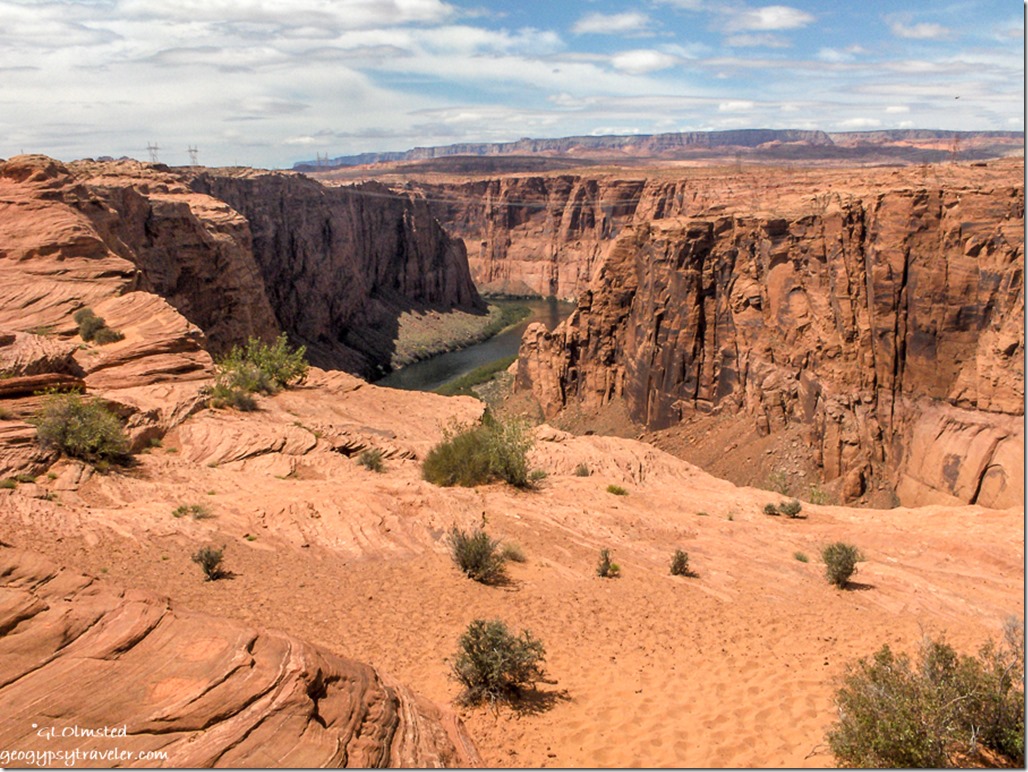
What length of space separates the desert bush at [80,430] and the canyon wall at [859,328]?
29051 millimetres

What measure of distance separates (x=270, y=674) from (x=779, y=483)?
33151 mm

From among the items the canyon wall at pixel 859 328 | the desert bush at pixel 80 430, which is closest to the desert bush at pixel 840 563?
the desert bush at pixel 80 430

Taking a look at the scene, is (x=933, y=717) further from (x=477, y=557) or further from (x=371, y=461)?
(x=371, y=461)

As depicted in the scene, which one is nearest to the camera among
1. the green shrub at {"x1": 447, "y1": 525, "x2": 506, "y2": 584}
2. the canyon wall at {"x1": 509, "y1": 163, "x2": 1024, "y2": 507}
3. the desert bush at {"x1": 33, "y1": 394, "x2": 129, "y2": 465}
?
the green shrub at {"x1": 447, "y1": 525, "x2": 506, "y2": 584}

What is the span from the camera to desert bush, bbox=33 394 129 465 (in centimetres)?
1449

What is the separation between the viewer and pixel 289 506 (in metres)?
14.6

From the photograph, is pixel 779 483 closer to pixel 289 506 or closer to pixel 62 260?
pixel 289 506

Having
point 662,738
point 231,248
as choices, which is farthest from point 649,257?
point 662,738

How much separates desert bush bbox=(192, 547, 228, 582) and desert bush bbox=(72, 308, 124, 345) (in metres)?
13.5

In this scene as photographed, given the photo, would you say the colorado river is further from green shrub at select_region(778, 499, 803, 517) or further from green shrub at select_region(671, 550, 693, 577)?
green shrub at select_region(671, 550, 693, 577)

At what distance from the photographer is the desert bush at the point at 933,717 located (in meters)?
7.05

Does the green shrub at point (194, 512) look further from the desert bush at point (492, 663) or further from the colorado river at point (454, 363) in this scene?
the colorado river at point (454, 363)

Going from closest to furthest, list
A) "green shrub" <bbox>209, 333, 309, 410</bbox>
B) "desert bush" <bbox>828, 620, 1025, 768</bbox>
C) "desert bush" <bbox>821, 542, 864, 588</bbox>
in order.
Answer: "desert bush" <bbox>828, 620, 1025, 768</bbox> → "desert bush" <bbox>821, 542, 864, 588</bbox> → "green shrub" <bbox>209, 333, 309, 410</bbox>
